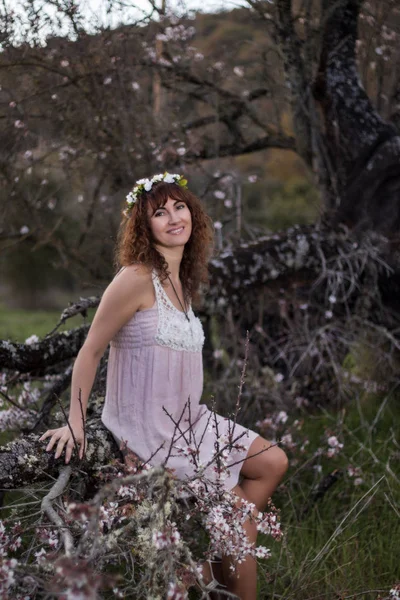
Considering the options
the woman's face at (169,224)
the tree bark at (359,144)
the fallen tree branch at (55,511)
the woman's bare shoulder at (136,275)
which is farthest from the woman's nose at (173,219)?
the tree bark at (359,144)

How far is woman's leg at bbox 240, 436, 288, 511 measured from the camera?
2453 mm

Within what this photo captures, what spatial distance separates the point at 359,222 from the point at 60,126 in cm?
199

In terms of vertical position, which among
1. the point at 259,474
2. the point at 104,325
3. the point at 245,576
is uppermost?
the point at 104,325

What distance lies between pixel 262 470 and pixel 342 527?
2.63ft

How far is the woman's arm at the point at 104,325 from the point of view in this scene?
87.7 inches

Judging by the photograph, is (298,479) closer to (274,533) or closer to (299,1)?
(274,533)

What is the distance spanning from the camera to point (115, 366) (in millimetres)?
2533

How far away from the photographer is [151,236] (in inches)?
103

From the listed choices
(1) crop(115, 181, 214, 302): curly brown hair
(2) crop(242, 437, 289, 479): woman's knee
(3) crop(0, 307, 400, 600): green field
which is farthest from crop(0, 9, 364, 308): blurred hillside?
(2) crop(242, 437, 289, 479): woman's knee

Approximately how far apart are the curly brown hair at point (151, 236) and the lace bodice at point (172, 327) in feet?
0.24

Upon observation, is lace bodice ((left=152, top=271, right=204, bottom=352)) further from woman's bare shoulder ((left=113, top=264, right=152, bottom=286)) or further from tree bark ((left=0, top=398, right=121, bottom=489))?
tree bark ((left=0, top=398, right=121, bottom=489))

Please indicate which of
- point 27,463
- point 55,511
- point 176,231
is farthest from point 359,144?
point 55,511

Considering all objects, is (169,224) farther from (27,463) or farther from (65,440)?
(27,463)

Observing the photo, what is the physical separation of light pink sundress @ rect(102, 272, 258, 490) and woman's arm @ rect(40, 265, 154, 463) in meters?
0.06
